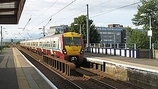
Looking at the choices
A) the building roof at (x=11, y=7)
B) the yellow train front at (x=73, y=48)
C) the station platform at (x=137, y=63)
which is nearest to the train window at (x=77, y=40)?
the yellow train front at (x=73, y=48)

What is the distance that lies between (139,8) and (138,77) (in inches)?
2371

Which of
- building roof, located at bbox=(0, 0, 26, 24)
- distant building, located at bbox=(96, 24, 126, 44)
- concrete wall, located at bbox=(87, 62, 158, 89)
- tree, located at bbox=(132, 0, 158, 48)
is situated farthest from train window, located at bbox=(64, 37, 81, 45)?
distant building, located at bbox=(96, 24, 126, 44)

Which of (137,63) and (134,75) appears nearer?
(134,75)

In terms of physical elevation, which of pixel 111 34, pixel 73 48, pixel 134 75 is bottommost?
pixel 134 75

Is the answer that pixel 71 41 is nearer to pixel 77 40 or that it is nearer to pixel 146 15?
pixel 77 40

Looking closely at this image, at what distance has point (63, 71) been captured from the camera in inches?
941

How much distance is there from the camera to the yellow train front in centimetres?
2725

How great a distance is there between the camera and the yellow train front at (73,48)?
2725cm

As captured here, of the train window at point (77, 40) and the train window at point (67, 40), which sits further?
the train window at point (77, 40)

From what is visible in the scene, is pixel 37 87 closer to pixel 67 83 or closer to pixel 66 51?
pixel 67 83

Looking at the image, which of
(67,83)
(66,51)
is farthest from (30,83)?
(66,51)

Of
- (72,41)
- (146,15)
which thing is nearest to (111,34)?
(146,15)

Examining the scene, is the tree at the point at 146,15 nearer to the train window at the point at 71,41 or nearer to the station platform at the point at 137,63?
the station platform at the point at 137,63

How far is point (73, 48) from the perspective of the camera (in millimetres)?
27281
